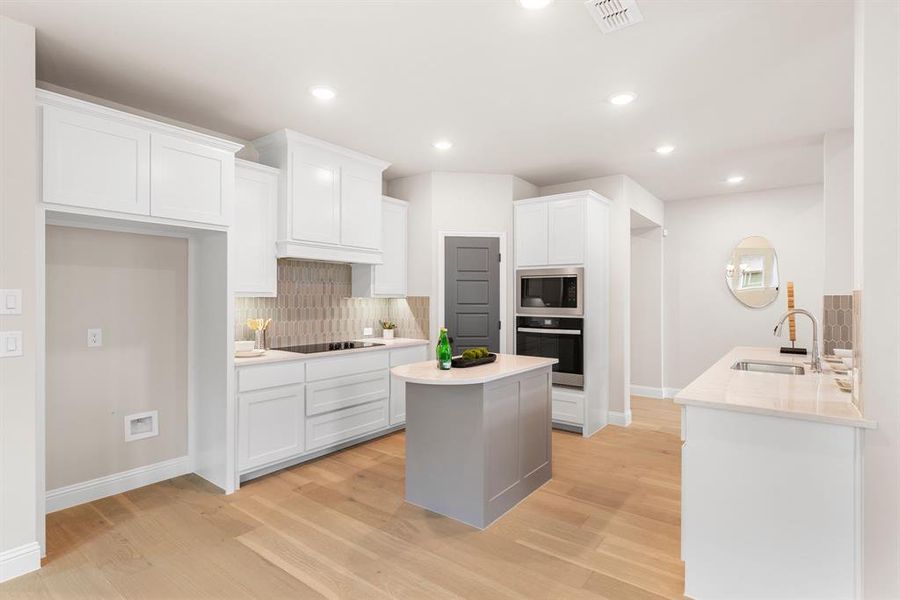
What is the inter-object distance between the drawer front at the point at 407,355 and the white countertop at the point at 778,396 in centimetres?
267

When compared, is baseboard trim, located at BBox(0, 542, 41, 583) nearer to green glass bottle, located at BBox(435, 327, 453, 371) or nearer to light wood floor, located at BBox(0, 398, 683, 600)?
light wood floor, located at BBox(0, 398, 683, 600)

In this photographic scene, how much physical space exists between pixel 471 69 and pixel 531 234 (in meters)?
2.33

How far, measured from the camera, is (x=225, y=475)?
10.3ft

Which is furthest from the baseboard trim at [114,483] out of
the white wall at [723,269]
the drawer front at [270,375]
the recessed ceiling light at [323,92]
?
the white wall at [723,269]

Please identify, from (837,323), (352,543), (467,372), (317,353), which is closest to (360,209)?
(317,353)

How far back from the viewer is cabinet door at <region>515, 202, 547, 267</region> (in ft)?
15.6

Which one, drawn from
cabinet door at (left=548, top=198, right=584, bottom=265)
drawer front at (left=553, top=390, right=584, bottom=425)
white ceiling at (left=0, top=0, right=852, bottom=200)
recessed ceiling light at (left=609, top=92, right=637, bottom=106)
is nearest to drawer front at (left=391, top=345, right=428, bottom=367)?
drawer front at (left=553, top=390, right=584, bottom=425)

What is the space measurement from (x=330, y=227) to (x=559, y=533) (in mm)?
2896

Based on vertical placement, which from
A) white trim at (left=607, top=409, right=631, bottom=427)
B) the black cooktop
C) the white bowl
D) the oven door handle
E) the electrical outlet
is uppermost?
the electrical outlet

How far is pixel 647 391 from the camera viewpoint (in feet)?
20.6

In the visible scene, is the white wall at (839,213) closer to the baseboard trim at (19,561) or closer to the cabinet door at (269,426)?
the cabinet door at (269,426)

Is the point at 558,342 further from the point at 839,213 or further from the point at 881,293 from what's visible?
the point at 881,293

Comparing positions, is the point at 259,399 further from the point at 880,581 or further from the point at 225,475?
the point at 880,581

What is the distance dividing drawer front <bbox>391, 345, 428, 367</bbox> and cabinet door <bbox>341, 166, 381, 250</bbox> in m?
1.03
